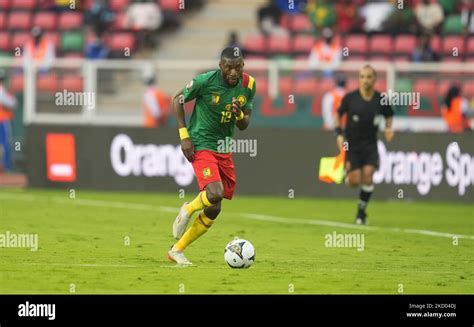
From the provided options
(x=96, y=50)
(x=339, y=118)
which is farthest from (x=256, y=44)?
(x=339, y=118)

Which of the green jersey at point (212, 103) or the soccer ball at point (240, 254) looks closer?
the soccer ball at point (240, 254)

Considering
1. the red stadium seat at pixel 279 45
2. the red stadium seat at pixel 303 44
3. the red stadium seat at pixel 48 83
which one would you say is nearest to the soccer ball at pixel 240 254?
the red stadium seat at pixel 48 83

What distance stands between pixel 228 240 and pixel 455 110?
899cm

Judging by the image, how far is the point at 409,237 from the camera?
18531 millimetres

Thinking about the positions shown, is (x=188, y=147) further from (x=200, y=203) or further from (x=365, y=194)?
(x=365, y=194)

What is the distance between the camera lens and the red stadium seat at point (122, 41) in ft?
104

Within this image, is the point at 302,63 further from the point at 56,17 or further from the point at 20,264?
the point at 20,264

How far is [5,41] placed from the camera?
33438 mm

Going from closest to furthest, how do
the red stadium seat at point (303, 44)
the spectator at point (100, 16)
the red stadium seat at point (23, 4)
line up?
the red stadium seat at point (303, 44), the spectator at point (100, 16), the red stadium seat at point (23, 4)

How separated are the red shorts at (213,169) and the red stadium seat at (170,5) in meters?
18.7

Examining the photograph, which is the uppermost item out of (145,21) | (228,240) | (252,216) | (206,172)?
(145,21)

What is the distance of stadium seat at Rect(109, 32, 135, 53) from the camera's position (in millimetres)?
31797

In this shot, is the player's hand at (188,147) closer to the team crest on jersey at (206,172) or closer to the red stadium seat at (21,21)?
the team crest on jersey at (206,172)

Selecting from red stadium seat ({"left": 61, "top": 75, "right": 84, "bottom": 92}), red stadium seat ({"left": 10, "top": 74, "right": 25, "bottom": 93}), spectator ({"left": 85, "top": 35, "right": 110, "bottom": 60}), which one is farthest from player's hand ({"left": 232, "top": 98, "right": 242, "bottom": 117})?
spectator ({"left": 85, "top": 35, "right": 110, "bottom": 60})
